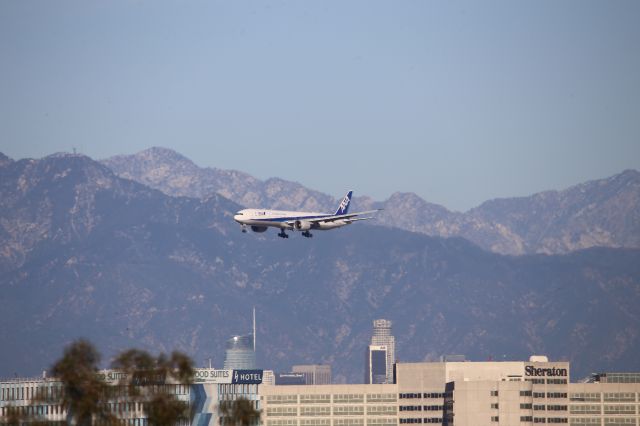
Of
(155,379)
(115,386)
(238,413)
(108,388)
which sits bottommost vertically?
(238,413)

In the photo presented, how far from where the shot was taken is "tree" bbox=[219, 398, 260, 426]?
132875 millimetres

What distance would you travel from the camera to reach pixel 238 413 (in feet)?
436

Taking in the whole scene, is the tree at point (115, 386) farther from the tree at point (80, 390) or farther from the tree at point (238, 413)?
the tree at point (238, 413)

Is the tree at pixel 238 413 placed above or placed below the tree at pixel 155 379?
below

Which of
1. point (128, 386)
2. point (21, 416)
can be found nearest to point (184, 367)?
point (128, 386)

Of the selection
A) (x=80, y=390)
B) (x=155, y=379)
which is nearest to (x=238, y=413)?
(x=155, y=379)

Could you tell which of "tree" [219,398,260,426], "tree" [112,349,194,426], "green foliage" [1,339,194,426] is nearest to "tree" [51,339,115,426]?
"green foliage" [1,339,194,426]

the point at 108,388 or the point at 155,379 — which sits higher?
the point at 155,379

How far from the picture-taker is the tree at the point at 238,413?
132875 mm

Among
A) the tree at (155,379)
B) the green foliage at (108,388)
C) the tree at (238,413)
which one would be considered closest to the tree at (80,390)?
the green foliage at (108,388)

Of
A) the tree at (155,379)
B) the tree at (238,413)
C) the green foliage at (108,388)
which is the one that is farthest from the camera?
the tree at (238,413)

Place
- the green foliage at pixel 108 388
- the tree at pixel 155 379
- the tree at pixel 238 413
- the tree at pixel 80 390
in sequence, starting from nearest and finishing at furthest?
1. the tree at pixel 80 390
2. the green foliage at pixel 108 388
3. the tree at pixel 155 379
4. the tree at pixel 238 413

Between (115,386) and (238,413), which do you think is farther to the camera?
(238,413)

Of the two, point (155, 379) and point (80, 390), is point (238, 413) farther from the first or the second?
point (80, 390)
